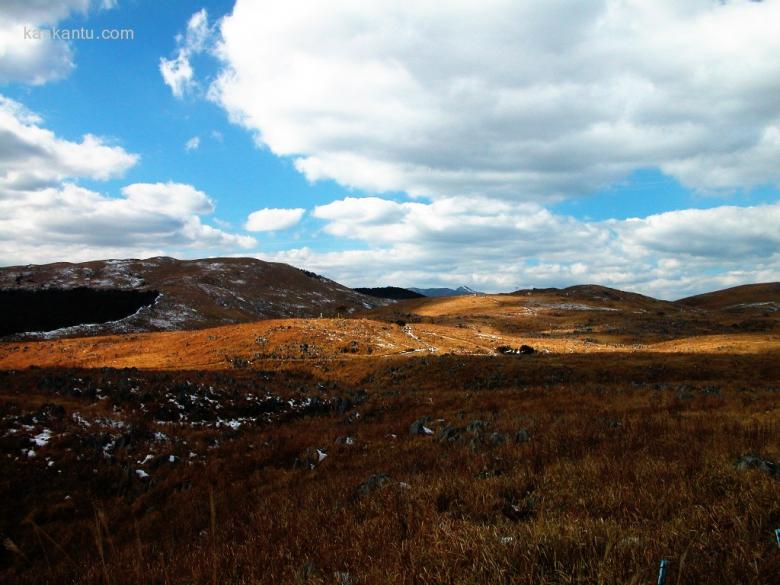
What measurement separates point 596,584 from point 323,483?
8142 mm

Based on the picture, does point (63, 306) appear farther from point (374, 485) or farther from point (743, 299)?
→ point (743, 299)

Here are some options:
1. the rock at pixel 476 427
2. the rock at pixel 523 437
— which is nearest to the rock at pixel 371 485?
the rock at pixel 523 437

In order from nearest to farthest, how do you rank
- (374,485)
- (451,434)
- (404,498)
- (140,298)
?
(404,498)
(374,485)
(451,434)
(140,298)

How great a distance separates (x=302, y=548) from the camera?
6371mm

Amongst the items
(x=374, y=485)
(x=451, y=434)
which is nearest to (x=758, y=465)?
(x=374, y=485)

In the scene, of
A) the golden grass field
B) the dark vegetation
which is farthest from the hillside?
the dark vegetation

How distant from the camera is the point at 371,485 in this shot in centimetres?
938

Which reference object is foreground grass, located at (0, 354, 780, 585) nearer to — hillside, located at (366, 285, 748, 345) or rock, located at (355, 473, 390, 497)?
rock, located at (355, 473, 390, 497)

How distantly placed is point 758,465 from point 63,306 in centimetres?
14608

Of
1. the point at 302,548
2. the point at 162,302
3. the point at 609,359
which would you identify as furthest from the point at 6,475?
the point at 162,302

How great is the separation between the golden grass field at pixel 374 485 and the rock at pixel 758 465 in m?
0.06

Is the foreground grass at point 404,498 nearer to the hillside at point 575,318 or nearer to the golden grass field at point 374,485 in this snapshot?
the golden grass field at point 374,485

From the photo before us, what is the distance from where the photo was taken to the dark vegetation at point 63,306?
9875 centimetres

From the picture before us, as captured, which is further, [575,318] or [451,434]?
[575,318]
